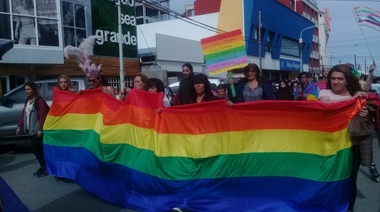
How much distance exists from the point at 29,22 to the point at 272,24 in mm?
29302

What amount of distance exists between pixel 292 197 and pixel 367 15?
6.46 meters

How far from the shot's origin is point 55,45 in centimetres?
1620

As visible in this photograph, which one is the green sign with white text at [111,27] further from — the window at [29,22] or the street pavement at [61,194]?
the street pavement at [61,194]

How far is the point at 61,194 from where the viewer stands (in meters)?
5.71

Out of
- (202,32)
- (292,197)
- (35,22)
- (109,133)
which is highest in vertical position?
(202,32)

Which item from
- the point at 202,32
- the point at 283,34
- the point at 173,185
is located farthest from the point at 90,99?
the point at 283,34

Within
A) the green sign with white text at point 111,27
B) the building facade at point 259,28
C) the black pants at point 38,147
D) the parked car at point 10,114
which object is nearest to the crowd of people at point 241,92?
the black pants at point 38,147

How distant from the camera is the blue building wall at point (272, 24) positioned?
3397 cm

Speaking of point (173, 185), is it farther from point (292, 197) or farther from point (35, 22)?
point (35, 22)

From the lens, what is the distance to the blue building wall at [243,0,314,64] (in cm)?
3397

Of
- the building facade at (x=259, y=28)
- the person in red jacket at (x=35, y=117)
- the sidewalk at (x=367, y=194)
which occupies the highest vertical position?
the building facade at (x=259, y=28)

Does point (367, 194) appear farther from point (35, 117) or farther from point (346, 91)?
point (35, 117)

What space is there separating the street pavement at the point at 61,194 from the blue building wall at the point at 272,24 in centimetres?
2778

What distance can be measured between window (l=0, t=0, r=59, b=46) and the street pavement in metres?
8.52
